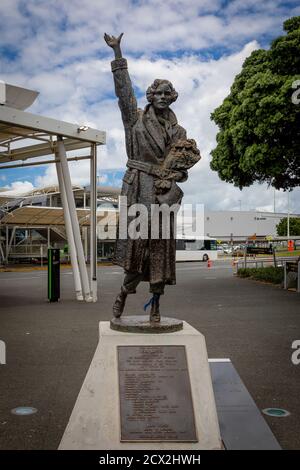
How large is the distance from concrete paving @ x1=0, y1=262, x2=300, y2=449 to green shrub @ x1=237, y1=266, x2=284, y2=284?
249 cm

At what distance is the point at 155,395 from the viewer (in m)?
4.42

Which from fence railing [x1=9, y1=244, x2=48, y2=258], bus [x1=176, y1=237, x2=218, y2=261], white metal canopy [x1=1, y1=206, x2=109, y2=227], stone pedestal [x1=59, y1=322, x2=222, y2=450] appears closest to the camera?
stone pedestal [x1=59, y1=322, x2=222, y2=450]

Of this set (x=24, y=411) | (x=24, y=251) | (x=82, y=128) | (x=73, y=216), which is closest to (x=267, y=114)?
(x=82, y=128)

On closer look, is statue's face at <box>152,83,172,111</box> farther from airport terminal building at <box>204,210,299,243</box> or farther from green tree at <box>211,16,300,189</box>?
airport terminal building at <box>204,210,299,243</box>

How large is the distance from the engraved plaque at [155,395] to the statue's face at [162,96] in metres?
2.33

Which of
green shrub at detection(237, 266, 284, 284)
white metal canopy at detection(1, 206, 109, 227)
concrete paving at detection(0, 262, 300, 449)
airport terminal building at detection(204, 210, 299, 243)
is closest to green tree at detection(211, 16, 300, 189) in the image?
green shrub at detection(237, 266, 284, 284)

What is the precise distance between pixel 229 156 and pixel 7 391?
13.9 meters

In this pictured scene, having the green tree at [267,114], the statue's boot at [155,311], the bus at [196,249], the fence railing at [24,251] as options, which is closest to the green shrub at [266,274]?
the green tree at [267,114]

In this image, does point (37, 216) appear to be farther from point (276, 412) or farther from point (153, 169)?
point (276, 412)

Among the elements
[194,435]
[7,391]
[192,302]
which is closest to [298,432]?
[194,435]

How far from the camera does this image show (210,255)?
46.1m

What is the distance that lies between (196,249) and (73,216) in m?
31.8

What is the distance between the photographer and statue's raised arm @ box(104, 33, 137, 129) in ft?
16.9

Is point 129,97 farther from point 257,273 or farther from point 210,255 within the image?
point 210,255
